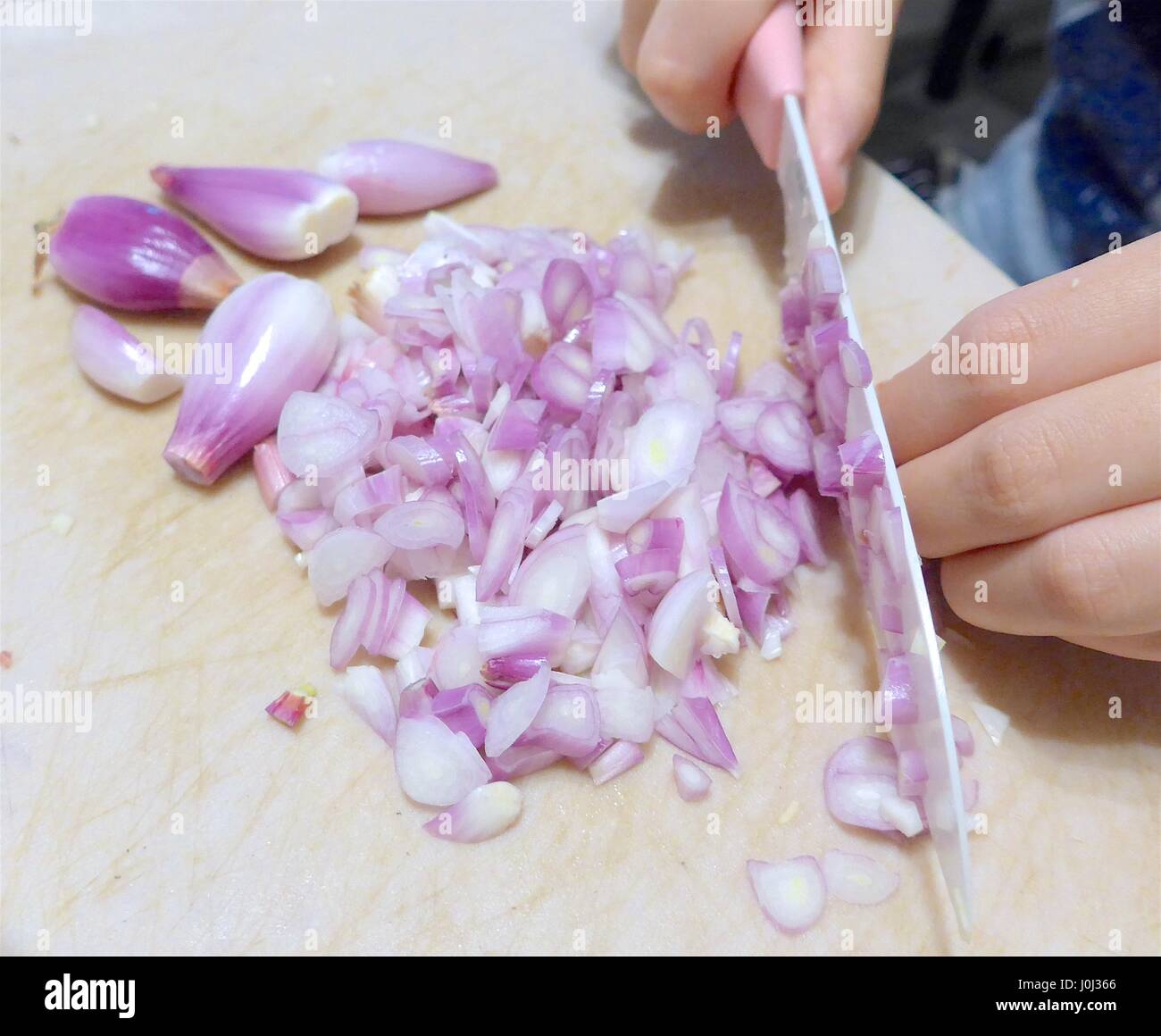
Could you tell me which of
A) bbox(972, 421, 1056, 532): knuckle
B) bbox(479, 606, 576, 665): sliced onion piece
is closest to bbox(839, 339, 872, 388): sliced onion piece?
bbox(972, 421, 1056, 532): knuckle

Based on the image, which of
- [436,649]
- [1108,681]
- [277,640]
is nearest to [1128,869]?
[1108,681]

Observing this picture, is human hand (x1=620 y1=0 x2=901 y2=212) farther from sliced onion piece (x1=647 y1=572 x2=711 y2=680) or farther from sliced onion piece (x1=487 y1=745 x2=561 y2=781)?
sliced onion piece (x1=487 y1=745 x2=561 y2=781)

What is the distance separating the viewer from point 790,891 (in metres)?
0.73

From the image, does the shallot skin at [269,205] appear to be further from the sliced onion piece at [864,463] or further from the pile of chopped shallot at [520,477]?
A: the sliced onion piece at [864,463]

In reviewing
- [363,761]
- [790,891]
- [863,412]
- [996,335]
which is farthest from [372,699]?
[996,335]

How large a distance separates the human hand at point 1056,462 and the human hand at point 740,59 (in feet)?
1.02

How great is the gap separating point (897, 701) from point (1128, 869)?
0.24 m

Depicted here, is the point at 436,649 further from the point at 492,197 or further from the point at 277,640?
the point at 492,197

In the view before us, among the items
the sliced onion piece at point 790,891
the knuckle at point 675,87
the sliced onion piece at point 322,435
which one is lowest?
the sliced onion piece at point 790,891

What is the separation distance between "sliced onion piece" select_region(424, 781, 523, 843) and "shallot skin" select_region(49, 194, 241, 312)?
60 cm

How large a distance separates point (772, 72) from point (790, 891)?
80cm

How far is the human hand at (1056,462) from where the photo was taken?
695mm

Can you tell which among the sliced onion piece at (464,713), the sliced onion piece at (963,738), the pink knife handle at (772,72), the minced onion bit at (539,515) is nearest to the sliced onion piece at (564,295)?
the minced onion bit at (539,515)

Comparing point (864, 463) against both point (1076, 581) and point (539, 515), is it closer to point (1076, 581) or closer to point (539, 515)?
point (1076, 581)
